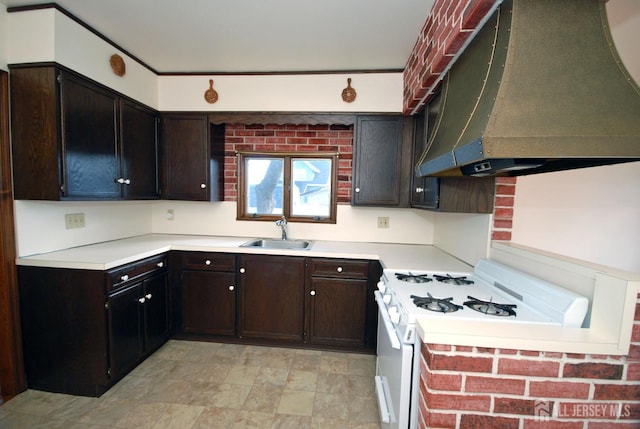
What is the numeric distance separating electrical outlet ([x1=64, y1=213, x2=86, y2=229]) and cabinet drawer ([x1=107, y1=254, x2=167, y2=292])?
62 cm

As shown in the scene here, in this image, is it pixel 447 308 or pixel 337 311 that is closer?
pixel 447 308

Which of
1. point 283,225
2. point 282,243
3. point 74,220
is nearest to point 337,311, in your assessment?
point 282,243

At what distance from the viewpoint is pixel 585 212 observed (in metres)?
1.80

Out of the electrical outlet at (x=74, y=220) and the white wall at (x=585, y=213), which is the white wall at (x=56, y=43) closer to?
the electrical outlet at (x=74, y=220)

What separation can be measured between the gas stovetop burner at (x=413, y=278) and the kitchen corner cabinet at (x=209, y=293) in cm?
150

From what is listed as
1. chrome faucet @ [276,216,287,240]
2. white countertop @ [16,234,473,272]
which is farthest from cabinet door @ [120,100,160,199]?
chrome faucet @ [276,216,287,240]

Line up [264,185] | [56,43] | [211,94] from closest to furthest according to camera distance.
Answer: [56,43], [211,94], [264,185]

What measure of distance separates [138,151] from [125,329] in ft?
5.00

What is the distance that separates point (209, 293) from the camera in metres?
2.50

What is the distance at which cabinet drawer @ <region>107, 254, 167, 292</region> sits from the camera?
1850 mm

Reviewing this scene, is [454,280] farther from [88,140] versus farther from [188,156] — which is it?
[88,140]

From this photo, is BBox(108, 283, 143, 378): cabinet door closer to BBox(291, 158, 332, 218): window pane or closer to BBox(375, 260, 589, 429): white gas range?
BBox(291, 158, 332, 218): window pane

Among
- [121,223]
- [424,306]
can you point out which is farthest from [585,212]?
[121,223]

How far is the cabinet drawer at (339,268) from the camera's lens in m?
2.33
